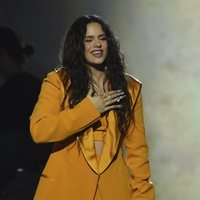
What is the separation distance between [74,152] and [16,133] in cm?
40

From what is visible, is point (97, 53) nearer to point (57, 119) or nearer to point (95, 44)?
point (95, 44)

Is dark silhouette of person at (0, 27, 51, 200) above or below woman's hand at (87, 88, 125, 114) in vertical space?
below

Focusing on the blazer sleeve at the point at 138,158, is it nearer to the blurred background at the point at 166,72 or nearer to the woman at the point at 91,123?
the woman at the point at 91,123

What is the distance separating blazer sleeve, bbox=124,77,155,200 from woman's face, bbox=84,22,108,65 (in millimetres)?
159

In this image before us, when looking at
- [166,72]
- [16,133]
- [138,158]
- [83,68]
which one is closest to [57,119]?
[83,68]

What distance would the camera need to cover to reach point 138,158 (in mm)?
1522

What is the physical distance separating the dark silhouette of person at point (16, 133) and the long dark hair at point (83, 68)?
302 millimetres

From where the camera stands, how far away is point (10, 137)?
175 cm

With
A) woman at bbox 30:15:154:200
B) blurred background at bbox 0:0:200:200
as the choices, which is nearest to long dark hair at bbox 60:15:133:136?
woman at bbox 30:15:154:200

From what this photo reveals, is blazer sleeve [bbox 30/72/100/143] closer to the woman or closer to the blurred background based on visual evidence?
the woman

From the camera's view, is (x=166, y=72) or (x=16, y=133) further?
(x=166, y=72)

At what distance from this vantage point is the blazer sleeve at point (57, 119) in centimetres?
136

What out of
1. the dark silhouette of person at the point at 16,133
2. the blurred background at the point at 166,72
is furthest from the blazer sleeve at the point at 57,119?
the blurred background at the point at 166,72

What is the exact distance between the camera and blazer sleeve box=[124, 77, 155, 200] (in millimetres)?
1510
